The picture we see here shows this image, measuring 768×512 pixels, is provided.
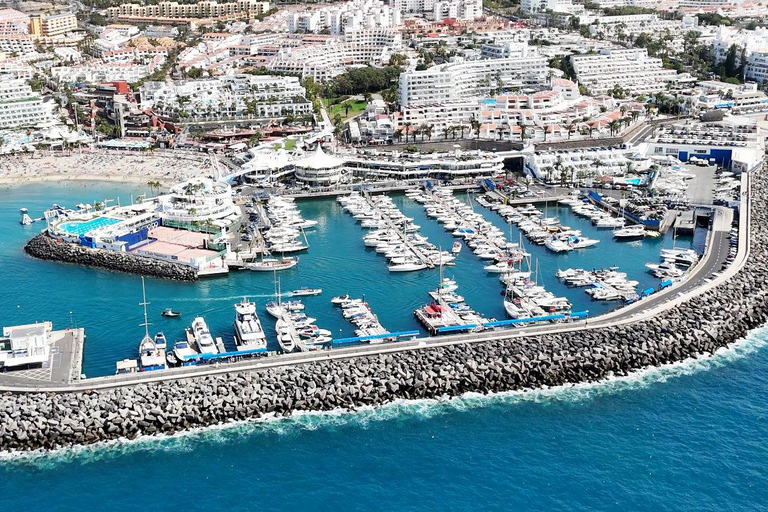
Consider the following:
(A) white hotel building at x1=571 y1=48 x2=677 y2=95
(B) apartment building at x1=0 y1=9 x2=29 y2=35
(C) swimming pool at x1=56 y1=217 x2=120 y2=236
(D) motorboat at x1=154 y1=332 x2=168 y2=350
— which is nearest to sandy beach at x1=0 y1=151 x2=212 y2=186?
(C) swimming pool at x1=56 y1=217 x2=120 y2=236

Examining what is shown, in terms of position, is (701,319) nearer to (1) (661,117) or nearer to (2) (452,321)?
(2) (452,321)

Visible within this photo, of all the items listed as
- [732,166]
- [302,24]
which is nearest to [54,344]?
[732,166]

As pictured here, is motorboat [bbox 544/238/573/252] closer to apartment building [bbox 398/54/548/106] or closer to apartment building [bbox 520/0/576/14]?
apartment building [bbox 398/54/548/106]

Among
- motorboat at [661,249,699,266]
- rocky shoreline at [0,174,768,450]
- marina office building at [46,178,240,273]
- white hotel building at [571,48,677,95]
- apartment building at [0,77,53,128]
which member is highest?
white hotel building at [571,48,677,95]

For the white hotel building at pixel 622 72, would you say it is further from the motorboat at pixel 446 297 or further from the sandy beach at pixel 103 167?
the motorboat at pixel 446 297

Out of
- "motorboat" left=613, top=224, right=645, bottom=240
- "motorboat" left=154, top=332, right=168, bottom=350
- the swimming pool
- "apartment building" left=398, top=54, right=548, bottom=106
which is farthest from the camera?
"apartment building" left=398, top=54, right=548, bottom=106

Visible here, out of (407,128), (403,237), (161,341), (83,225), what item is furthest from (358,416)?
(407,128)
